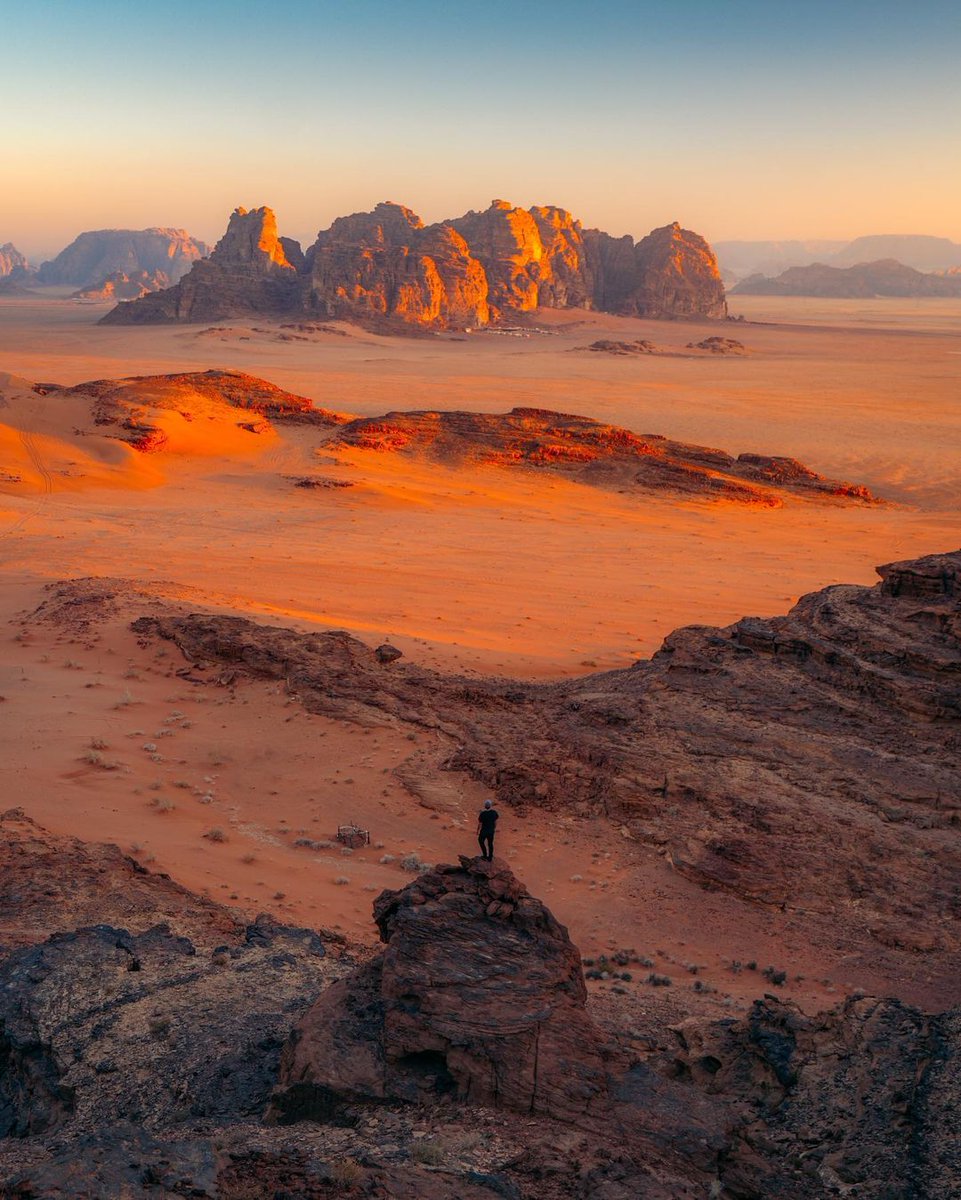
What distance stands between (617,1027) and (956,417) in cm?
5911

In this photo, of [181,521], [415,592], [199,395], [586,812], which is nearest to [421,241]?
[199,395]

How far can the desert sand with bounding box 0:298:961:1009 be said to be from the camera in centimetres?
993

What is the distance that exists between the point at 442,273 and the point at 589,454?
251 feet

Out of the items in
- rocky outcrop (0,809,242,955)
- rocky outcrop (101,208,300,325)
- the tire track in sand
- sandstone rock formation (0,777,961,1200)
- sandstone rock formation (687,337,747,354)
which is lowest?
rocky outcrop (0,809,242,955)

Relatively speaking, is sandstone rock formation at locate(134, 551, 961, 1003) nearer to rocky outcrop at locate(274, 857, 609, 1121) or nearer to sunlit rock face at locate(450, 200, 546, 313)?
rocky outcrop at locate(274, 857, 609, 1121)

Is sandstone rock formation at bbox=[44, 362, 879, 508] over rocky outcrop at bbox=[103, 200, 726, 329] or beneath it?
beneath

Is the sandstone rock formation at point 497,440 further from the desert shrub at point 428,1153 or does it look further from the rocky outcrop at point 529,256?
the rocky outcrop at point 529,256

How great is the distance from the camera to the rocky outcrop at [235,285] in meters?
104

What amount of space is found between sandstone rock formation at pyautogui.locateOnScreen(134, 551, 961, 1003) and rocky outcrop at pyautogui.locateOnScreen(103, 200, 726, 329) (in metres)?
93.7

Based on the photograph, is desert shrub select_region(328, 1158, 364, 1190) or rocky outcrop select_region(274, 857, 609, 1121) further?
rocky outcrop select_region(274, 857, 609, 1121)

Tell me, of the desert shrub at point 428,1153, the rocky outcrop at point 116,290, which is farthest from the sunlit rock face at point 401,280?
the desert shrub at point 428,1153

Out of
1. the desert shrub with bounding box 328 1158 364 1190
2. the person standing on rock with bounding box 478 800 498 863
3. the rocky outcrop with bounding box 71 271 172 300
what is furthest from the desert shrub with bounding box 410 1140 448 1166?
the rocky outcrop with bounding box 71 271 172 300

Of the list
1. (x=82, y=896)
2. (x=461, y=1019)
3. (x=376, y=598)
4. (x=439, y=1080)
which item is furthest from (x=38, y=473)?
(x=439, y=1080)

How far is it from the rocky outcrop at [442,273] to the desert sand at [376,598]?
4494 cm
